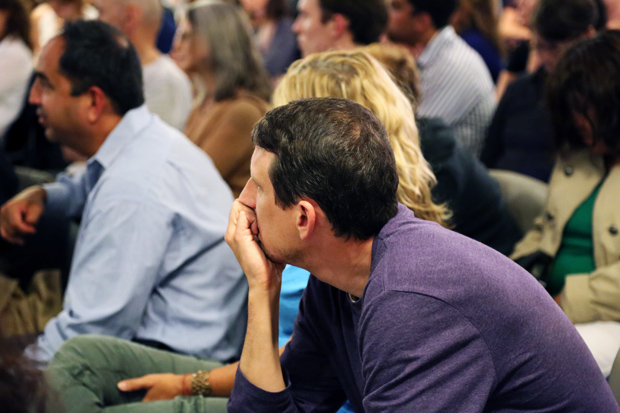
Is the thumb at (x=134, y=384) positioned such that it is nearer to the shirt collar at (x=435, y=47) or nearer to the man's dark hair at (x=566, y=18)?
the man's dark hair at (x=566, y=18)

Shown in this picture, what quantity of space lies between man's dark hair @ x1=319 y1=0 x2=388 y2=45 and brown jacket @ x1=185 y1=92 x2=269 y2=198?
57 cm

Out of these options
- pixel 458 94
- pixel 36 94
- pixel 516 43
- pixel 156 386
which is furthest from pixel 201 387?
pixel 516 43

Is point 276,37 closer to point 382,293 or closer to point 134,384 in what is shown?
point 134,384

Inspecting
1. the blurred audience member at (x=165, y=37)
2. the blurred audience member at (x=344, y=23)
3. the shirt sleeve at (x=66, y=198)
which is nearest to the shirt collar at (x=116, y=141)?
the shirt sleeve at (x=66, y=198)

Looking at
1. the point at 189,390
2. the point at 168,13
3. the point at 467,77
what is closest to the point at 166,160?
the point at 189,390

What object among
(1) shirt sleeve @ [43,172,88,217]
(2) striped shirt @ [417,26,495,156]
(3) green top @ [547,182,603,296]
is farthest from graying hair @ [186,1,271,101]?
(3) green top @ [547,182,603,296]

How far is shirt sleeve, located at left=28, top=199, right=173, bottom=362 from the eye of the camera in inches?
73.3

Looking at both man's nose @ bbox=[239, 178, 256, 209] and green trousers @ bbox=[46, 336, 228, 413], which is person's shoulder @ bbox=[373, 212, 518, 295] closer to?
man's nose @ bbox=[239, 178, 256, 209]

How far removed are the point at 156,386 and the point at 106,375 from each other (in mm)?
123

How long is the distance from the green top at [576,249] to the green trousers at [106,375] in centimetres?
118

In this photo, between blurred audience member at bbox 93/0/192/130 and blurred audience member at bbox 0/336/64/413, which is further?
blurred audience member at bbox 93/0/192/130

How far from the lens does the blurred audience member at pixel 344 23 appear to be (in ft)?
11.0

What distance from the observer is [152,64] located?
3715mm

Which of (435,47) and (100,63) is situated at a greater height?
(100,63)
